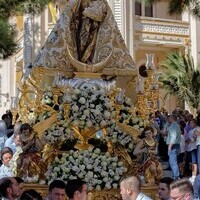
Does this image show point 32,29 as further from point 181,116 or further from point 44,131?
point 44,131

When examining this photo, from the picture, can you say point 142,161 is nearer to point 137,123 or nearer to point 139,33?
point 137,123

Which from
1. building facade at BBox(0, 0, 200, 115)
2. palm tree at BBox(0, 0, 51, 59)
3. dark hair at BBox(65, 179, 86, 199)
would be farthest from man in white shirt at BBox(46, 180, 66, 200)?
building facade at BBox(0, 0, 200, 115)

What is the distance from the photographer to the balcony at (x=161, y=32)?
2728cm

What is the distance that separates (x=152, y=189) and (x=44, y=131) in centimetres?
166

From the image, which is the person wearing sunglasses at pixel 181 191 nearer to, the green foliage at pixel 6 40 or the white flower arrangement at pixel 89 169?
the white flower arrangement at pixel 89 169

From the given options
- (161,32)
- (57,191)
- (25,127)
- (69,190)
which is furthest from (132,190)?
(161,32)

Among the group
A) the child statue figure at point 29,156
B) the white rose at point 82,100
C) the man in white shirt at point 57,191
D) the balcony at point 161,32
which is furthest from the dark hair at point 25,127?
the balcony at point 161,32

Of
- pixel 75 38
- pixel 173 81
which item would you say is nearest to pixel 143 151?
pixel 75 38

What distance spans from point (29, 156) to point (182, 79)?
15.9 metres

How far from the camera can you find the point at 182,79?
74.6ft

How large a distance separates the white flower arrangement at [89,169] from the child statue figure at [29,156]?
16cm

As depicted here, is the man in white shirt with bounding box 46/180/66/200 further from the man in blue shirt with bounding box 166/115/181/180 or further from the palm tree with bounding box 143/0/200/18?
the palm tree with bounding box 143/0/200/18

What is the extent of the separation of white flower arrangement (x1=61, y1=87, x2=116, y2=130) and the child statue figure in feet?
1.77

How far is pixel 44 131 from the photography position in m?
7.85
